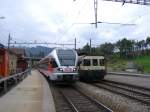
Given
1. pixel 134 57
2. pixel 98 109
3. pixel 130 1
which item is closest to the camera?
pixel 98 109

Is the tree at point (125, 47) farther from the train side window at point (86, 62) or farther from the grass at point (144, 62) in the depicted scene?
the train side window at point (86, 62)

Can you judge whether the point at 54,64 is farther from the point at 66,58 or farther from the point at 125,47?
the point at 125,47

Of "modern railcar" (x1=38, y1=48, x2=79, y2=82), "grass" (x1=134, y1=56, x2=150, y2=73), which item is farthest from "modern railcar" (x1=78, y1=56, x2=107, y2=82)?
"grass" (x1=134, y1=56, x2=150, y2=73)

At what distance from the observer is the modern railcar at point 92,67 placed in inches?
1403

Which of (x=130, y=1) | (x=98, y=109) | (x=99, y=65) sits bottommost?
(x=98, y=109)

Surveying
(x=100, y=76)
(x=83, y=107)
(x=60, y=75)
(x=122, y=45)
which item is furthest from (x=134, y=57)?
(x=83, y=107)

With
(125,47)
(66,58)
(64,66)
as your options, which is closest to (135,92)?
(64,66)

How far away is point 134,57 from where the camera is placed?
121m

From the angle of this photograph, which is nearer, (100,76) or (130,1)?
(130,1)

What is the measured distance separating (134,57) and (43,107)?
10763cm

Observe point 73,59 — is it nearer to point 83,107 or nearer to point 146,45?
point 83,107

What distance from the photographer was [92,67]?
35.8 meters

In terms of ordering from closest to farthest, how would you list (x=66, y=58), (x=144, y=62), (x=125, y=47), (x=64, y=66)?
(x=64, y=66)
(x=66, y=58)
(x=144, y=62)
(x=125, y=47)

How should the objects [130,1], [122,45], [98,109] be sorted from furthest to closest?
[122,45] → [130,1] → [98,109]
